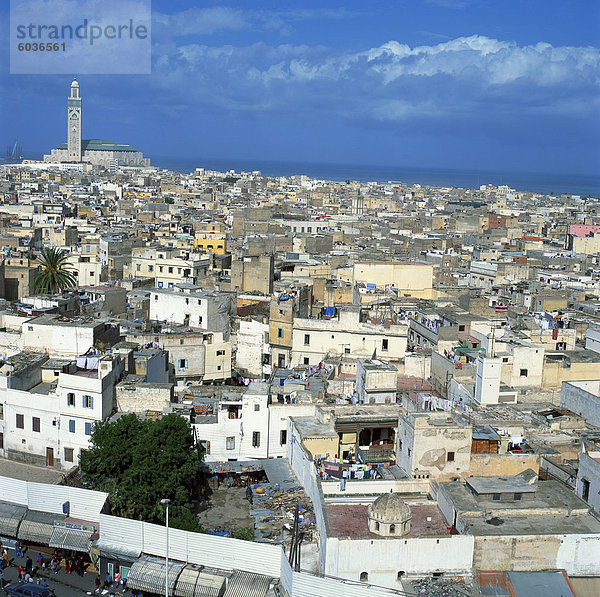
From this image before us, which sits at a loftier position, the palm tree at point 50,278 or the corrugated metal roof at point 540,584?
the palm tree at point 50,278

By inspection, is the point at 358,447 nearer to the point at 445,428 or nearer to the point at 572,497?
the point at 445,428

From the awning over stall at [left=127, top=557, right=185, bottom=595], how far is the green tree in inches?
44.1

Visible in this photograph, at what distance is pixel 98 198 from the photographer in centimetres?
9012

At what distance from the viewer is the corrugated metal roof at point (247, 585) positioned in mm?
14820

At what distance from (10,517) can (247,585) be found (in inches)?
227

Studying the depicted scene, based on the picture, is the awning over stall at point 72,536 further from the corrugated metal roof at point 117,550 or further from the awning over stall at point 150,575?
the awning over stall at point 150,575

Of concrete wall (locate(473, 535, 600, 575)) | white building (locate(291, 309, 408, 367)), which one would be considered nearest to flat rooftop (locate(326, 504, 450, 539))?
concrete wall (locate(473, 535, 600, 575))

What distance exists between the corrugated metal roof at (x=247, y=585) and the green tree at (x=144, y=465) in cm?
182

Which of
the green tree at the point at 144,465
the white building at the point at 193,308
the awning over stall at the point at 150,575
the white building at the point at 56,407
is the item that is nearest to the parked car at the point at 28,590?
the awning over stall at the point at 150,575

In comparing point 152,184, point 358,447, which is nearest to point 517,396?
point 358,447

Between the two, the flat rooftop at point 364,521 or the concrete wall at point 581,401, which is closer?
the flat rooftop at point 364,521

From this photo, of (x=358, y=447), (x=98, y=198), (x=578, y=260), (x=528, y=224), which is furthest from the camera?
(x=98, y=198)

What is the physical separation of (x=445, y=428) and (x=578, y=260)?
36.9m

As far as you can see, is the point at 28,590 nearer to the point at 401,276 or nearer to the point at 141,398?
the point at 141,398
